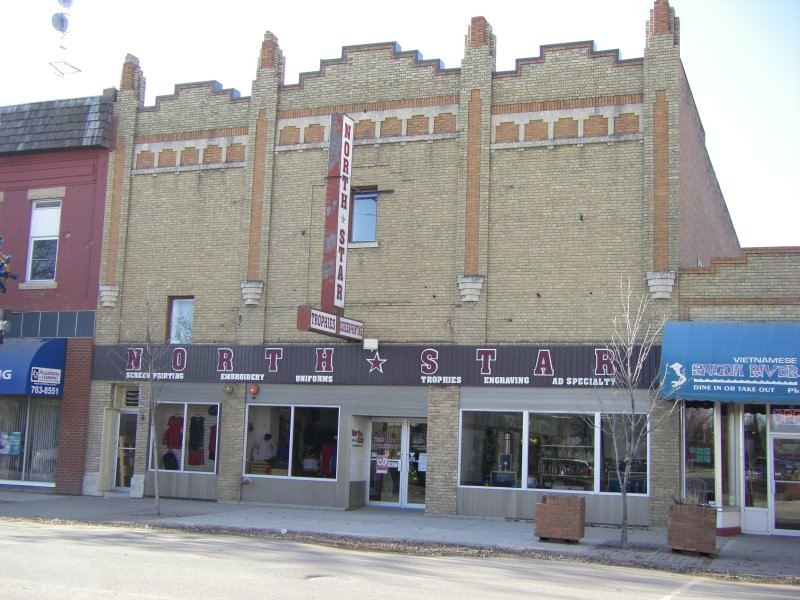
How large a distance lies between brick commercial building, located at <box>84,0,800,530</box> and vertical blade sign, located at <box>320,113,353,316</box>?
6 cm

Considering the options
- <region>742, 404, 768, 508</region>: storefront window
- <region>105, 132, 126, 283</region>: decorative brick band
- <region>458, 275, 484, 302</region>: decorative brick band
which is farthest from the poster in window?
<region>742, 404, 768, 508</region>: storefront window

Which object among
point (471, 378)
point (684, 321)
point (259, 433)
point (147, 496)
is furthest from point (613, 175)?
point (147, 496)

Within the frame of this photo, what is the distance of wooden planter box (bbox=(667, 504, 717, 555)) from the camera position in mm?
14648

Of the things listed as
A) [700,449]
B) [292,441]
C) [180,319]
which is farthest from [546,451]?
[180,319]

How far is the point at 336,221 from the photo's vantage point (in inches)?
755

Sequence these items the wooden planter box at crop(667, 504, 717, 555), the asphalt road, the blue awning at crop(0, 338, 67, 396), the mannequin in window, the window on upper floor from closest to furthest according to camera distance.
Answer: the asphalt road < the wooden planter box at crop(667, 504, 717, 555) < the mannequin in window < the blue awning at crop(0, 338, 67, 396) < the window on upper floor

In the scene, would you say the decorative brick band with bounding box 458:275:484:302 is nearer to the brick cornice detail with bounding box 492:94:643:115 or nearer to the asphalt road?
the brick cornice detail with bounding box 492:94:643:115

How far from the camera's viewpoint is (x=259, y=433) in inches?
853

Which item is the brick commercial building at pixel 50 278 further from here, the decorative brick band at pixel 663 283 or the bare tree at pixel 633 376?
the decorative brick band at pixel 663 283

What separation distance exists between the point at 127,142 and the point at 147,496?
9.46 meters

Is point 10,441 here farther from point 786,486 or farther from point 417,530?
point 786,486

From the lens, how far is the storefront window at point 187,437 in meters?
22.0

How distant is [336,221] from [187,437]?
7.30 m

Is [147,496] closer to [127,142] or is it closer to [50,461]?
[50,461]
